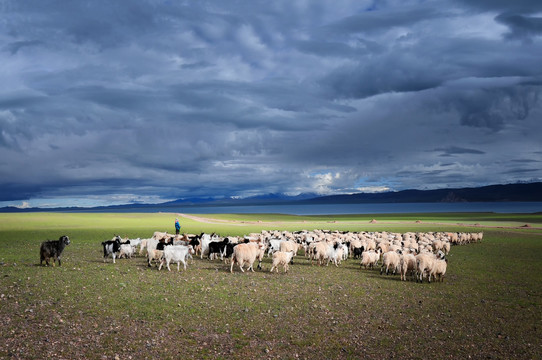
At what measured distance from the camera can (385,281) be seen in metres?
18.5

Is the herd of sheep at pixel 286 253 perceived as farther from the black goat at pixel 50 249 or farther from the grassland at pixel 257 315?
the black goat at pixel 50 249

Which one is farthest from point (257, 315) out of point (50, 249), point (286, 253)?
point (50, 249)

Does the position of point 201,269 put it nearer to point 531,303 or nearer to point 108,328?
point 108,328

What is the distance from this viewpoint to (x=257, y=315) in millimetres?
11898

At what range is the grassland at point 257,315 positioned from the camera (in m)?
9.33

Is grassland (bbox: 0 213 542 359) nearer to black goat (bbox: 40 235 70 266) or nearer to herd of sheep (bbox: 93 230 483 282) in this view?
black goat (bbox: 40 235 70 266)

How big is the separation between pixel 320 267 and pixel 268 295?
9.02 metres

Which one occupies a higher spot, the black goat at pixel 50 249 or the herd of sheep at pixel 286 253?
the black goat at pixel 50 249

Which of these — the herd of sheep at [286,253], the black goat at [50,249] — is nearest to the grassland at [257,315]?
the black goat at [50,249]

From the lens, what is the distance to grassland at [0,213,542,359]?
9.33 meters

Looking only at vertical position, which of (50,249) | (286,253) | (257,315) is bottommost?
(257,315)

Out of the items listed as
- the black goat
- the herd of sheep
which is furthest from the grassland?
the herd of sheep

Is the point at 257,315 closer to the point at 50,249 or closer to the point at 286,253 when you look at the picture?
the point at 286,253

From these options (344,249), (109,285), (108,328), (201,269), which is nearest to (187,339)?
(108,328)
